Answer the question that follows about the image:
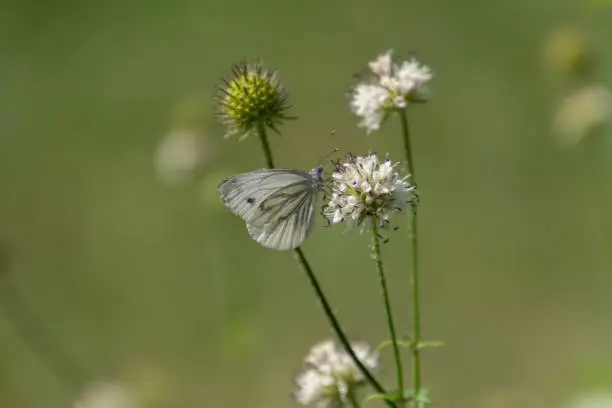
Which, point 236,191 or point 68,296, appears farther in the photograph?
point 68,296

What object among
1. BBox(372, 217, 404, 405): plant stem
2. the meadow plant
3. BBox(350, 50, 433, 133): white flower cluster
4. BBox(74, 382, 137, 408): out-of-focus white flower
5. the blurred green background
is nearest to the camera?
BBox(372, 217, 404, 405): plant stem

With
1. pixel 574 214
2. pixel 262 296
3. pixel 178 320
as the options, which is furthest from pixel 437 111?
pixel 178 320

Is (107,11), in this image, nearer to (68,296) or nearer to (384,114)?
(68,296)

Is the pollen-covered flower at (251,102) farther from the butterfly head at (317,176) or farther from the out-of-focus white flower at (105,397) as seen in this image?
the out-of-focus white flower at (105,397)

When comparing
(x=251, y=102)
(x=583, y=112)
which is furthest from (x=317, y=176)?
(x=583, y=112)

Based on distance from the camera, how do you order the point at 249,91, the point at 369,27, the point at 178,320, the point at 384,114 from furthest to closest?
1. the point at 369,27
2. the point at 178,320
3. the point at 384,114
4. the point at 249,91

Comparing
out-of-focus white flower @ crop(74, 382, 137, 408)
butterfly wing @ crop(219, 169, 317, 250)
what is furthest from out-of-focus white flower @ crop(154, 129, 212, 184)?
butterfly wing @ crop(219, 169, 317, 250)

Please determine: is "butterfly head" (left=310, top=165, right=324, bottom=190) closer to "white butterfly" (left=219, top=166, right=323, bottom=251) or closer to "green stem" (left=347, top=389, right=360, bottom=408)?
"white butterfly" (left=219, top=166, right=323, bottom=251)
